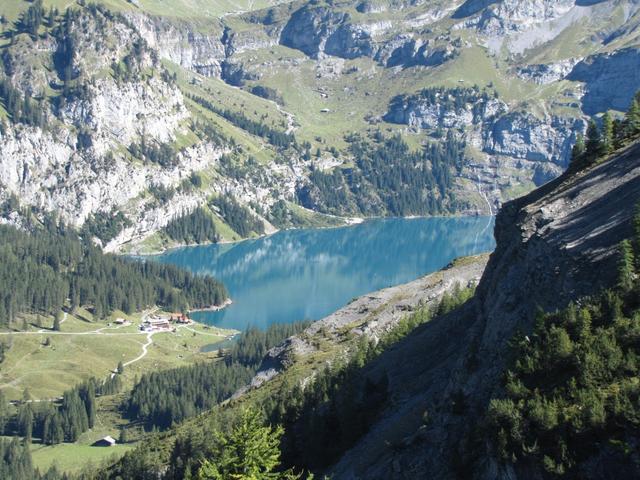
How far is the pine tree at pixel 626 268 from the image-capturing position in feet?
102

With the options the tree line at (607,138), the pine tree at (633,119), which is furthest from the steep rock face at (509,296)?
the pine tree at (633,119)

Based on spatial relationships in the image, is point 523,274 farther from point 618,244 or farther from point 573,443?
point 573,443

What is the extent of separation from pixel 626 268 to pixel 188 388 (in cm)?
13999

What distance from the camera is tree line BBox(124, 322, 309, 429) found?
509ft

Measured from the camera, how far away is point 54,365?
176 meters

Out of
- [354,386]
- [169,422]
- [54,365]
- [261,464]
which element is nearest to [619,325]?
[261,464]

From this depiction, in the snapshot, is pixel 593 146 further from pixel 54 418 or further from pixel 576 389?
pixel 54 418

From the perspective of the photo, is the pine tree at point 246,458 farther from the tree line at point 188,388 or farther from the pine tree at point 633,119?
the tree line at point 188,388

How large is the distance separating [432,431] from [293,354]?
66.3 m

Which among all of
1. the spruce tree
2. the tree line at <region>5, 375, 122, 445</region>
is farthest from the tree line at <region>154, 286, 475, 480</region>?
the tree line at <region>5, 375, 122, 445</region>

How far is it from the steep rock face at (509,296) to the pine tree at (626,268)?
48.9 inches

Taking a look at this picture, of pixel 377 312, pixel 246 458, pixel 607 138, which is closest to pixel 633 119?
pixel 607 138

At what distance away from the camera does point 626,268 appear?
3141cm

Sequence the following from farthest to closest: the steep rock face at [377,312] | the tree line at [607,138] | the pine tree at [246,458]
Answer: the steep rock face at [377,312]
the tree line at [607,138]
the pine tree at [246,458]
